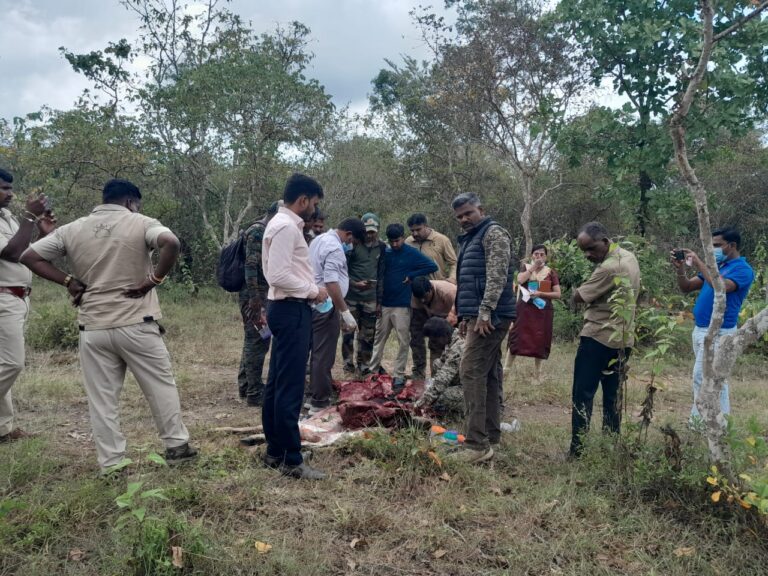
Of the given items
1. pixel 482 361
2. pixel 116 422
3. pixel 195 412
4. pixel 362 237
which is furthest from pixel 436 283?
pixel 116 422

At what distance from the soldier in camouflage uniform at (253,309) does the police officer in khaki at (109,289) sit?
1.44 metres

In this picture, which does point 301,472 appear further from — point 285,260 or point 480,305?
point 480,305

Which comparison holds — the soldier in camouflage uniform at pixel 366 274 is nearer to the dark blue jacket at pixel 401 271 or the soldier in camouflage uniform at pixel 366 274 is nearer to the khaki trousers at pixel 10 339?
the dark blue jacket at pixel 401 271

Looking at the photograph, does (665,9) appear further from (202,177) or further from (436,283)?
(202,177)

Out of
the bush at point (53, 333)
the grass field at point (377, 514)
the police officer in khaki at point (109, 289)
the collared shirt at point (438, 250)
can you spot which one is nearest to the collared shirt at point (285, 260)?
the police officer in khaki at point (109, 289)

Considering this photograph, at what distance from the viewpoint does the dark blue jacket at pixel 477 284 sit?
4.25 meters

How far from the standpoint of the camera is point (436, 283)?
6.34m

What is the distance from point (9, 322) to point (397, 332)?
3.78 m

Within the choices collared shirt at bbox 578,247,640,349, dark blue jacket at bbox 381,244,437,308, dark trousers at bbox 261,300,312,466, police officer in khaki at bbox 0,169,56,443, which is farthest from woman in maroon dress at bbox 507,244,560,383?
police officer in khaki at bbox 0,169,56,443

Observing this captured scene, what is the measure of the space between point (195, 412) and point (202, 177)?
9.03 metres

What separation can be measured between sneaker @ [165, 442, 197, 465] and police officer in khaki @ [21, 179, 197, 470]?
0.98 ft

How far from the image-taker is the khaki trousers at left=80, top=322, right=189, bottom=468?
360 cm

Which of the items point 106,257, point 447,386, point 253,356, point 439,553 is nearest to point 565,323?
point 447,386

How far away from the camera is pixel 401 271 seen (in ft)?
21.8
